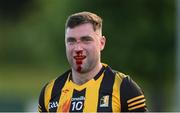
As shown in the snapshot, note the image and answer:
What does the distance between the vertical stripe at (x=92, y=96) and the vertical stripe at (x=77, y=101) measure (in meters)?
0.03

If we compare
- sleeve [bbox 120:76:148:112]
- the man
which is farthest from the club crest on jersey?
sleeve [bbox 120:76:148:112]

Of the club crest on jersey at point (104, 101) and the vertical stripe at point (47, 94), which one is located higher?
the vertical stripe at point (47, 94)

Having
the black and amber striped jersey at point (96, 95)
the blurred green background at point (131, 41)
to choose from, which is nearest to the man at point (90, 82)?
the black and amber striped jersey at point (96, 95)

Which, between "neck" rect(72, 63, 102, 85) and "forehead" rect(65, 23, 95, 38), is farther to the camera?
"neck" rect(72, 63, 102, 85)

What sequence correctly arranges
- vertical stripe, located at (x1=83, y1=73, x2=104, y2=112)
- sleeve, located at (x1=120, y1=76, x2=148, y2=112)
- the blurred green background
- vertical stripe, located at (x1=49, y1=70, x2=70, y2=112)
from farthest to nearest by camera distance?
the blurred green background → vertical stripe, located at (x1=49, y1=70, x2=70, y2=112) → vertical stripe, located at (x1=83, y1=73, x2=104, y2=112) → sleeve, located at (x1=120, y1=76, x2=148, y2=112)

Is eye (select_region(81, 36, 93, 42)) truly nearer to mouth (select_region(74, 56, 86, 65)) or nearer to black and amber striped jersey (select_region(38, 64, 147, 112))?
mouth (select_region(74, 56, 86, 65))

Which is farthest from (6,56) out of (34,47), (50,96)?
(50,96)

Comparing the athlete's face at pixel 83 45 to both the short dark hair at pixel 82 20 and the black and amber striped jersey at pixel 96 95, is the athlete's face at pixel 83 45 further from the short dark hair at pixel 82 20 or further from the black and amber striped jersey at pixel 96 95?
the black and amber striped jersey at pixel 96 95

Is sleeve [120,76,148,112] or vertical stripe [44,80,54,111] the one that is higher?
vertical stripe [44,80,54,111]

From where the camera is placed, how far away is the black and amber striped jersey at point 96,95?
729cm

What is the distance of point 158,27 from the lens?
20.5 meters

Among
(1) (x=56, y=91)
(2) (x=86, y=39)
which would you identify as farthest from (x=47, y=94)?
(2) (x=86, y=39)

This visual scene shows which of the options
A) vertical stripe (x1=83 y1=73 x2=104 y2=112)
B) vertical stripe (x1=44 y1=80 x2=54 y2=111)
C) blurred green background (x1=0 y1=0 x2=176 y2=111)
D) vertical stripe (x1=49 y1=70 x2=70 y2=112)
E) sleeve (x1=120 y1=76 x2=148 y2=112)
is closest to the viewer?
sleeve (x1=120 y1=76 x2=148 y2=112)

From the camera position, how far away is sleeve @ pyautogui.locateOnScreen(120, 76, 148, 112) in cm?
727
